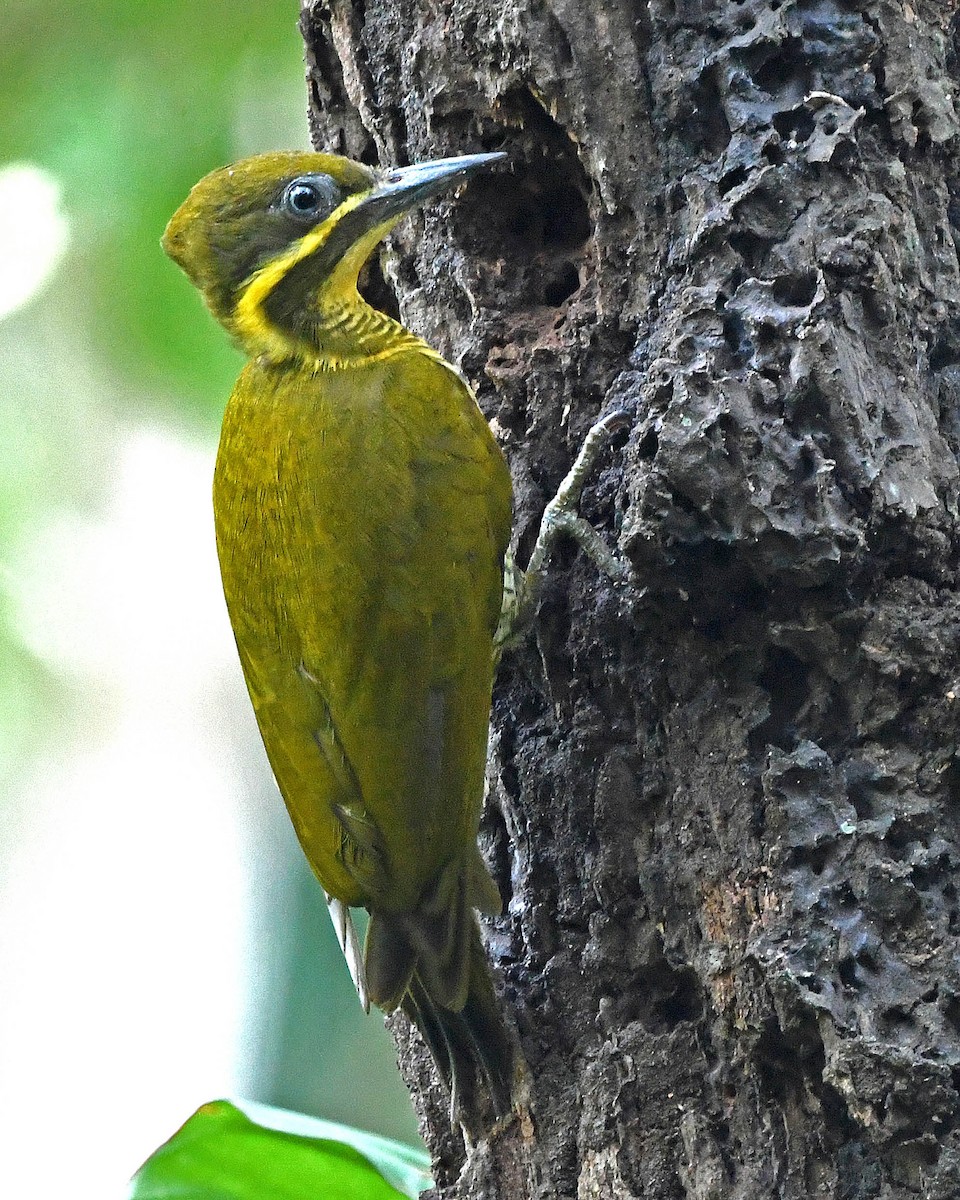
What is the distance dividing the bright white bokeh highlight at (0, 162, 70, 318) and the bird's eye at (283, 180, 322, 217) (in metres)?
1.94

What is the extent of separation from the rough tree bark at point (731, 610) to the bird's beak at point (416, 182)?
11 centimetres

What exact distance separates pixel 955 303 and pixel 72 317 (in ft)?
12.3

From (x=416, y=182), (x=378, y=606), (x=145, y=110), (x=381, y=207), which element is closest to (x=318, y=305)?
(x=381, y=207)

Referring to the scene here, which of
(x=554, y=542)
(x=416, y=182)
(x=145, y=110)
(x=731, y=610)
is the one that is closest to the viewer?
(x=731, y=610)

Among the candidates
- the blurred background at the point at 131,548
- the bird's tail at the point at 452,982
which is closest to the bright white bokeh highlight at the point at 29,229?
the blurred background at the point at 131,548

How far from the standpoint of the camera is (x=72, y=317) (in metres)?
5.36

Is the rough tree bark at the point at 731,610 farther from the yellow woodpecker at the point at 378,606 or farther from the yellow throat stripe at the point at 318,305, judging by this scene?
the yellow throat stripe at the point at 318,305

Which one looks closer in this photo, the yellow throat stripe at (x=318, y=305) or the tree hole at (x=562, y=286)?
the tree hole at (x=562, y=286)

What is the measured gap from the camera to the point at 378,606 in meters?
2.78

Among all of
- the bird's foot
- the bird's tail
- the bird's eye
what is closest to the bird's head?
the bird's eye

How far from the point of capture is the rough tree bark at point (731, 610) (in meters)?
2.06

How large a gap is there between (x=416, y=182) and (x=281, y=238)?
389 millimetres

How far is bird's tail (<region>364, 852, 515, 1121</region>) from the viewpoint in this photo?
253cm

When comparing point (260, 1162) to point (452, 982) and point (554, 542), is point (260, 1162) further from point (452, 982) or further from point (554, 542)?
point (554, 542)
